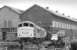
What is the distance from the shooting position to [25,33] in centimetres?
336

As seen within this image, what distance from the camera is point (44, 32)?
11.0 feet

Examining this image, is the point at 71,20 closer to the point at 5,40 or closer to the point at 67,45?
the point at 67,45

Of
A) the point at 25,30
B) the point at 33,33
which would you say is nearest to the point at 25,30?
the point at 25,30

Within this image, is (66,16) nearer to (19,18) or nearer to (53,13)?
(53,13)

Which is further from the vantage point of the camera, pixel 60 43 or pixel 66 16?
pixel 66 16

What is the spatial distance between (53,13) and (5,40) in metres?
0.84

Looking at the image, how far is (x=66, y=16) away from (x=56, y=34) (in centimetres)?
38

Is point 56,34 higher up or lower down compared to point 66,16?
lower down

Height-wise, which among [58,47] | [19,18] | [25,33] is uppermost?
[19,18]

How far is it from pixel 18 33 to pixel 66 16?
783mm

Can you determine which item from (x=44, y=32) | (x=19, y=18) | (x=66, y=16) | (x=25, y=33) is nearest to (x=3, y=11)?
(x=19, y=18)

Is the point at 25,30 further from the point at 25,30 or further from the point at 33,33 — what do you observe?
the point at 33,33

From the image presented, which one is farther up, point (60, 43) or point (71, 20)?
point (71, 20)

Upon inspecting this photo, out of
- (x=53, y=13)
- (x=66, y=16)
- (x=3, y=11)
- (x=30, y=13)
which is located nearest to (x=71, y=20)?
(x=66, y=16)
